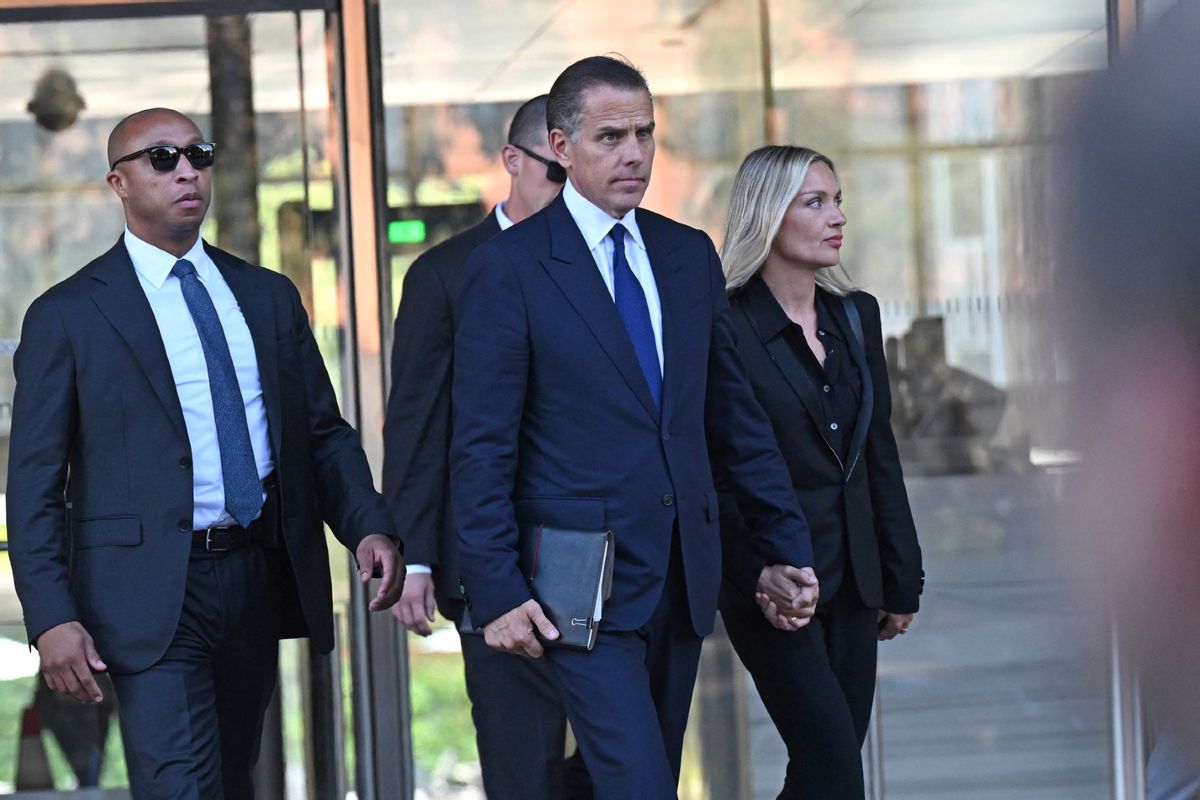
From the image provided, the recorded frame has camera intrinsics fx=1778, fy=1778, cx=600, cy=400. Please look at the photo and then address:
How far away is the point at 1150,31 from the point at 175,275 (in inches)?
98.3

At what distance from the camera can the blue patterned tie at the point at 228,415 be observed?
13.0ft

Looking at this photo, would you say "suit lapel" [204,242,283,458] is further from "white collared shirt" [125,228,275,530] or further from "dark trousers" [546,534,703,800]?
"dark trousers" [546,534,703,800]

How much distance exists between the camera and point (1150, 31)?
Result: 2.19 metres

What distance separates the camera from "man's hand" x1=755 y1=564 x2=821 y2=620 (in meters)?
3.94

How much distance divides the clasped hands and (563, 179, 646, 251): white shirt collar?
81 centimetres

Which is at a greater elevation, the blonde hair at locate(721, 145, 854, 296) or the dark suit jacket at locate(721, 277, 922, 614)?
the blonde hair at locate(721, 145, 854, 296)

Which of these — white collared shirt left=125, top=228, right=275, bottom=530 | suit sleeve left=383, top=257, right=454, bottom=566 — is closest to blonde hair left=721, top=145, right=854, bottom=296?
suit sleeve left=383, top=257, right=454, bottom=566

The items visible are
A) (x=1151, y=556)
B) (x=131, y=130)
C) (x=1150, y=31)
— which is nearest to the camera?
(x=1150, y=31)

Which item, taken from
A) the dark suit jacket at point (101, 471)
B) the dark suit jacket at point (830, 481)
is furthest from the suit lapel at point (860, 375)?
the dark suit jacket at point (101, 471)

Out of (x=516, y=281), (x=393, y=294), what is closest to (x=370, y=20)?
(x=393, y=294)

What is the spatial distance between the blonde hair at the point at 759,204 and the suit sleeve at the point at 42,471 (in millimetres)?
1617

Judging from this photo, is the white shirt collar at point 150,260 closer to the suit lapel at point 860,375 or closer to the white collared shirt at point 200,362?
the white collared shirt at point 200,362

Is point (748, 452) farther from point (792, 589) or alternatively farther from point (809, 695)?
point (809, 695)

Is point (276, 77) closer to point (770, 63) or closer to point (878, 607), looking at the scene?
point (770, 63)
